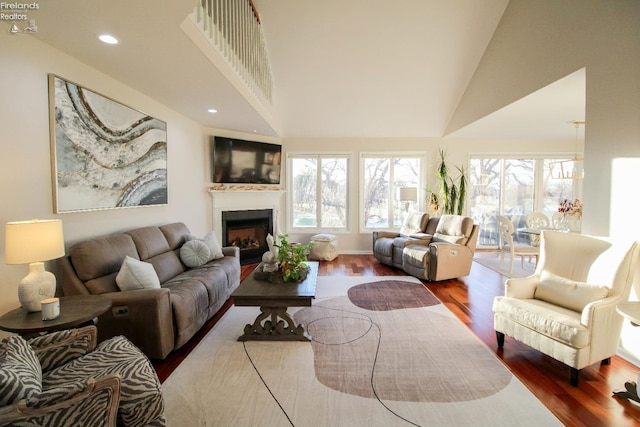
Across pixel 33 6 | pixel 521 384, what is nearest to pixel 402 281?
pixel 521 384

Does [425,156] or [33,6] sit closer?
[33,6]

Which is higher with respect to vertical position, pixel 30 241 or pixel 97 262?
pixel 30 241

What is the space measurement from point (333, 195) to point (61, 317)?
18.5 ft

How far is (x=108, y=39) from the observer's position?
8.02 ft

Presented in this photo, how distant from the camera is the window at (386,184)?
280 inches

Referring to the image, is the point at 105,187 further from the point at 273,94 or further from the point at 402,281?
the point at 402,281

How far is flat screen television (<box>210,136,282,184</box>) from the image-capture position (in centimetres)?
582

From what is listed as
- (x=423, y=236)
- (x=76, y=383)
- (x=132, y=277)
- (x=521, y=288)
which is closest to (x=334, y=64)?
(x=423, y=236)

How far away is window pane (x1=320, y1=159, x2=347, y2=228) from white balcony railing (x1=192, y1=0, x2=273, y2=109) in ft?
7.47

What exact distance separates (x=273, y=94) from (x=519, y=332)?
Answer: 5152 millimetres

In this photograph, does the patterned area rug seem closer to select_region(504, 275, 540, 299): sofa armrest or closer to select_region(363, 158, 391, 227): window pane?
select_region(504, 275, 540, 299): sofa armrest

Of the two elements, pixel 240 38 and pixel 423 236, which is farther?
pixel 423 236

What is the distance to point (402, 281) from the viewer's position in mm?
4941

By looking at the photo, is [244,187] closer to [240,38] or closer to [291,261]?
[240,38]
